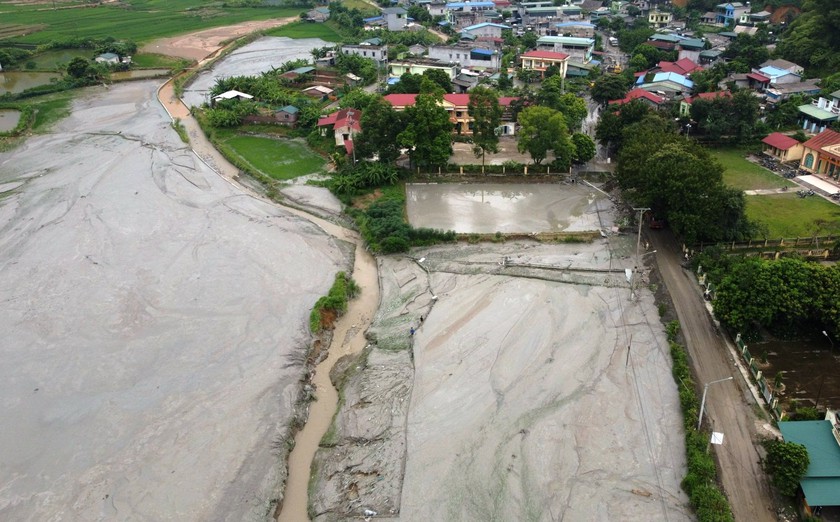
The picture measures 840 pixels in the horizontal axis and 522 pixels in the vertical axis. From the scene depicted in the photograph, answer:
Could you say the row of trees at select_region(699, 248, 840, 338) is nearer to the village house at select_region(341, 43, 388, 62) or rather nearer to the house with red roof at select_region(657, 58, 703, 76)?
the house with red roof at select_region(657, 58, 703, 76)

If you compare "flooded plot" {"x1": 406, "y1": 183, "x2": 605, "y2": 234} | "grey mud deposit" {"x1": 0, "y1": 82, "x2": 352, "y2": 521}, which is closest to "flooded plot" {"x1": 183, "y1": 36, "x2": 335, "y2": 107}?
"grey mud deposit" {"x1": 0, "y1": 82, "x2": 352, "y2": 521}

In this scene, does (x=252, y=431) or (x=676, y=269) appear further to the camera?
(x=676, y=269)

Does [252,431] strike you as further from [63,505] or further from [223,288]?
[223,288]

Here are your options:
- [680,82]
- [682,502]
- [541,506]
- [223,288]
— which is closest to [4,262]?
[223,288]

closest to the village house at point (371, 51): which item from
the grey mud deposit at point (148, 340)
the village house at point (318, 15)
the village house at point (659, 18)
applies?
the grey mud deposit at point (148, 340)

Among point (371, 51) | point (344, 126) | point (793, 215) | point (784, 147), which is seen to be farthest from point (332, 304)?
point (371, 51)
